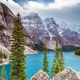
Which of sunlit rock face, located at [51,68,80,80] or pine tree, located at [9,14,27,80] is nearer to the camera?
sunlit rock face, located at [51,68,80,80]

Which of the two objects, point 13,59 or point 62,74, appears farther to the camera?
point 13,59

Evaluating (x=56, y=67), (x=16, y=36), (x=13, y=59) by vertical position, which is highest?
(x=16, y=36)

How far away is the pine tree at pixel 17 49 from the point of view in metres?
51.3

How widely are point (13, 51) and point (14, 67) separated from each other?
10.1 feet

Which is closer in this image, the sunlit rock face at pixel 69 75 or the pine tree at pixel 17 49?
the sunlit rock face at pixel 69 75

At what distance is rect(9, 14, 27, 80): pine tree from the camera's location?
5134cm

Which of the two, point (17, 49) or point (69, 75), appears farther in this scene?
point (17, 49)

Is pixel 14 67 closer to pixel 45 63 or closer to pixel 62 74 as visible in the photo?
pixel 62 74

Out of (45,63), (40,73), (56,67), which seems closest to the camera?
(40,73)

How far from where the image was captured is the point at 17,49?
169ft

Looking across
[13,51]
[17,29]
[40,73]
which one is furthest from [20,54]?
[40,73]

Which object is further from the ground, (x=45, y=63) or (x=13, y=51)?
(x=13, y=51)

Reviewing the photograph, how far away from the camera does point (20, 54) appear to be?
5203 centimetres

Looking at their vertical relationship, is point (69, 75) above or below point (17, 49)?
below
